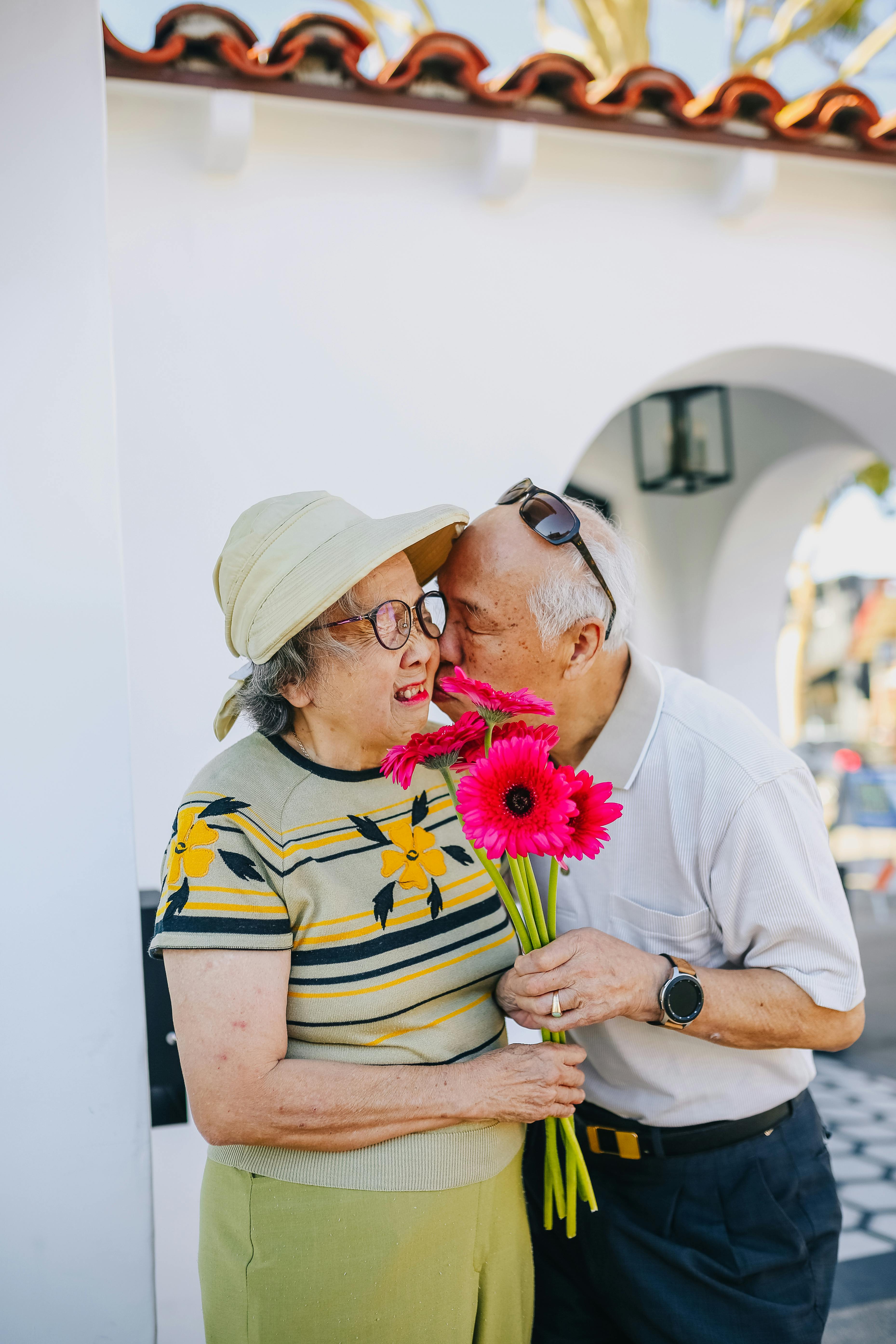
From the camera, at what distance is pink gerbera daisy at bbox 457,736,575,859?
1385 mm

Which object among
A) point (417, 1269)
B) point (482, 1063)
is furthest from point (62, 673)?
point (417, 1269)

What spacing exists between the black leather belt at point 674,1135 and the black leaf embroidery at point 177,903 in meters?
1.02

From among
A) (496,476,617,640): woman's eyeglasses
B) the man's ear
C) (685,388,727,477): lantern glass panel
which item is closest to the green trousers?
the man's ear

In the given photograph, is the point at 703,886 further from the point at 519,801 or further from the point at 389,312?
the point at 389,312

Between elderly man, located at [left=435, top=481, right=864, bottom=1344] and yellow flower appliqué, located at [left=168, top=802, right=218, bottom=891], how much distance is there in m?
0.57

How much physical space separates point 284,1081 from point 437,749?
55 centimetres

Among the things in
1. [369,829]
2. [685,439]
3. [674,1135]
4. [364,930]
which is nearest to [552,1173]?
[674,1135]

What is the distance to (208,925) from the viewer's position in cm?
151

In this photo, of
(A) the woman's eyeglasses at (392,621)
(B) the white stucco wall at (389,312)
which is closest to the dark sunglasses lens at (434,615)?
(A) the woman's eyeglasses at (392,621)

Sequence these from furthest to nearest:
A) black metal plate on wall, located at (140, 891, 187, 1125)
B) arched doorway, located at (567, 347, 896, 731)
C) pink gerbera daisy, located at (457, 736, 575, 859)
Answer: arched doorway, located at (567, 347, 896, 731) < black metal plate on wall, located at (140, 891, 187, 1125) < pink gerbera daisy, located at (457, 736, 575, 859)

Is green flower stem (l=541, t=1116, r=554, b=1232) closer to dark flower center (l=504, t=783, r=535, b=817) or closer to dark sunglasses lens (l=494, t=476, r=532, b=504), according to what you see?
dark flower center (l=504, t=783, r=535, b=817)

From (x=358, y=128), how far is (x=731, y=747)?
2254 mm

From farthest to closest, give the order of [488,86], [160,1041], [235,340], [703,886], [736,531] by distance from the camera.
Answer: [736,531] < [488,86] < [235,340] < [160,1041] < [703,886]

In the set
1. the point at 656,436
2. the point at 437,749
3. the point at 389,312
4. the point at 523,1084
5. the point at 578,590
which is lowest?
the point at 523,1084
